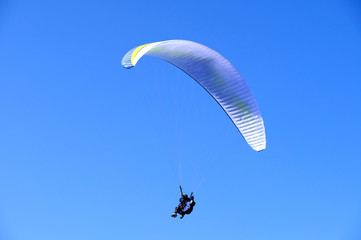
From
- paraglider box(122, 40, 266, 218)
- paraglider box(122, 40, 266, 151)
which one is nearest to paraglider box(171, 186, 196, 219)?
paraglider box(122, 40, 266, 218)

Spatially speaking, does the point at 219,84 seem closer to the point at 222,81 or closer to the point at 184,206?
the point at 222,81

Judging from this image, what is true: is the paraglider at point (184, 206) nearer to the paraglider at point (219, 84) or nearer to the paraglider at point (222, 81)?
the paraglider at point (219, 84)

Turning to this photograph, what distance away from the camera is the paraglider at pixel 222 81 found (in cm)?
2591

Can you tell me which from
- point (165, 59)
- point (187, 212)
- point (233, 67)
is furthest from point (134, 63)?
point (187, 212)

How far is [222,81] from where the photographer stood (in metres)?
26.3

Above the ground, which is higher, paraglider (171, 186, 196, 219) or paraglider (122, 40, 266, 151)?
paraglider (122, 40, 266, 151)

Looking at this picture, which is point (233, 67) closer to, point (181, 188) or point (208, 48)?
point (208, 48)

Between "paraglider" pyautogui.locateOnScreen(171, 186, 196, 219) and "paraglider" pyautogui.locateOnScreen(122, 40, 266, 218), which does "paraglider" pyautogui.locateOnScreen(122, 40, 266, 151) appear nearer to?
"paraglider" pyautogui.locateOnScreen(122, 40, 266, 218)

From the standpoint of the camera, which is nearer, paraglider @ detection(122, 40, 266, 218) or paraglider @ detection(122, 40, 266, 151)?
paraglider @ detection(122, 40, 266, 218)

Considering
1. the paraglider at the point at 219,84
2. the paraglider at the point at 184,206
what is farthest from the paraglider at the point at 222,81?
the paraglider at the point at 184,206

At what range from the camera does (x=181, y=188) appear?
2600 cm

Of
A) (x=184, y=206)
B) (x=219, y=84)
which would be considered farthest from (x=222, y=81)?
(x=184, y=206)

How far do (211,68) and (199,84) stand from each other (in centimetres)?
106

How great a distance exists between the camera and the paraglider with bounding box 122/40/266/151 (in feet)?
85.0
